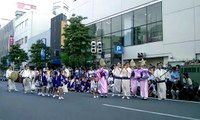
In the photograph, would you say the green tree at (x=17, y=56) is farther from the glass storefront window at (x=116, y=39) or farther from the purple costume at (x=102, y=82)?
the purple costume at (x=102, y=82)

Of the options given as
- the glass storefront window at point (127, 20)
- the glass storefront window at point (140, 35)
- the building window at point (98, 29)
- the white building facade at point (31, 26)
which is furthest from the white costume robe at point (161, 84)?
the white building facade at point (31, 26)

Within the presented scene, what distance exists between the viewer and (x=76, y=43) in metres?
29.8

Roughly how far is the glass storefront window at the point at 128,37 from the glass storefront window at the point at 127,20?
489mm

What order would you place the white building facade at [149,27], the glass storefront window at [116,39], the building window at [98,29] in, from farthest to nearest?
1. the building window at [98,29]
2. the glass storefront window at [116,39]
3. the white building facade at [149,27]

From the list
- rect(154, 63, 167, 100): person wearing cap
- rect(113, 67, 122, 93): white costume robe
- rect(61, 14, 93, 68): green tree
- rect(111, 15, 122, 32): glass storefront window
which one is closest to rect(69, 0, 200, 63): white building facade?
rect(111, 15, 122, 32): glass storefront window

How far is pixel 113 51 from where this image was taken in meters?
32.0

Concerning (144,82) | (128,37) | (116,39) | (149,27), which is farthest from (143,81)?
(116,39)

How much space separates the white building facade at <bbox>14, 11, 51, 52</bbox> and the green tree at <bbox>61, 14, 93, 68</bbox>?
31582mm

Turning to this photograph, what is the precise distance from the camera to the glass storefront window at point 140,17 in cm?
2788

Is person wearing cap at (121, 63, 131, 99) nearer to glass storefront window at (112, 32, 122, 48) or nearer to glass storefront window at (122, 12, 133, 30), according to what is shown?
glass storefront window at (122, 12, 133, 30)

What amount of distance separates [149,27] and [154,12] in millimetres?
1400

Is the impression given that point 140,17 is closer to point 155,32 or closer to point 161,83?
point 155,32

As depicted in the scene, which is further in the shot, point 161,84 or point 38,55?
point 38,55

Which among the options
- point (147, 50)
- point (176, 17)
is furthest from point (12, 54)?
point (176, 17)
